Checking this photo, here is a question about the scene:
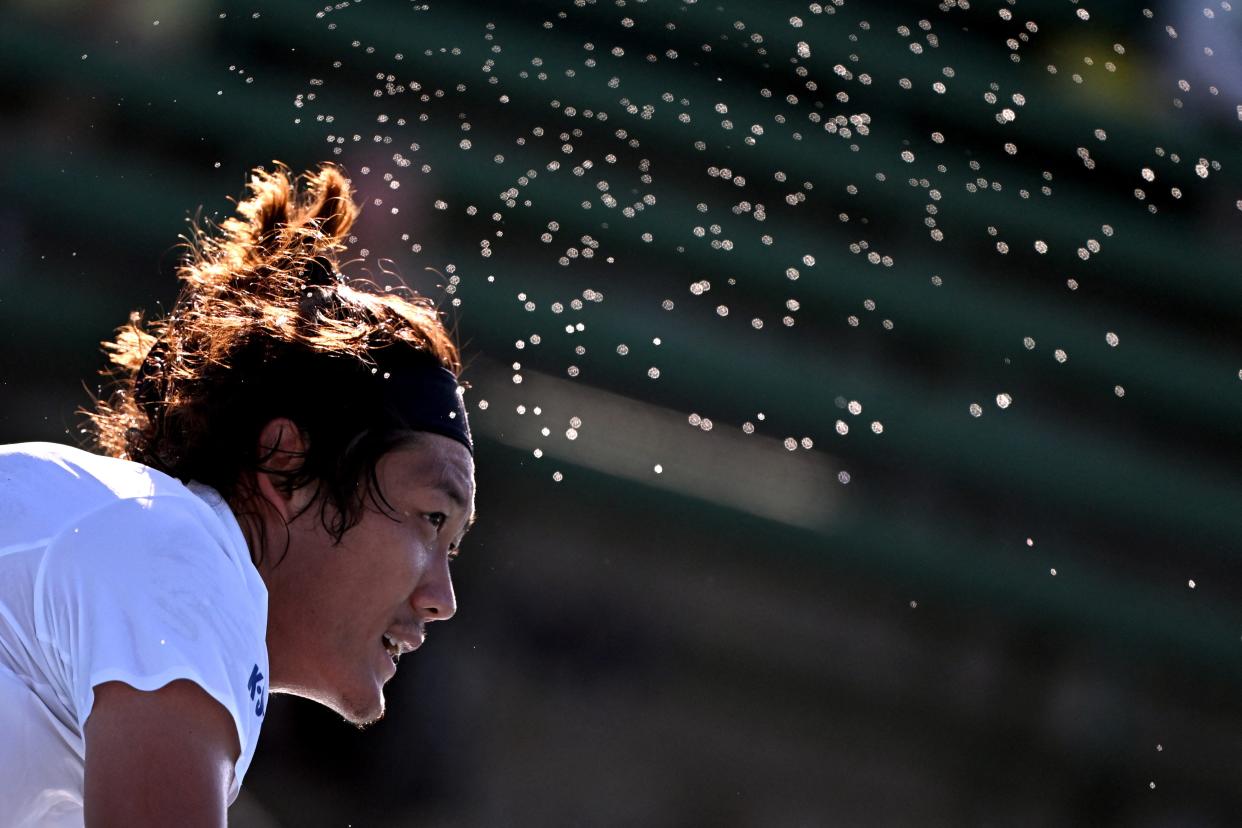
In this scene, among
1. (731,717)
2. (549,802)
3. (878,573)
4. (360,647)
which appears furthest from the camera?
(549,802)

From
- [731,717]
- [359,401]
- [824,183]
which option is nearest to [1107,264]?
[824,183]

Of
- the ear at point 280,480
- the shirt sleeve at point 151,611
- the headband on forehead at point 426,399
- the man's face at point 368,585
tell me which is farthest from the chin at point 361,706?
the shirt sleeve at point 151,611

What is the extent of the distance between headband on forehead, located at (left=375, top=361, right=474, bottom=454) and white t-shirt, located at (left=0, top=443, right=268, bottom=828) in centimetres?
49

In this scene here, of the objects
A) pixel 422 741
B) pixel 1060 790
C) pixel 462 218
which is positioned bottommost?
pixel 422 741

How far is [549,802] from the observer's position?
4984 mm

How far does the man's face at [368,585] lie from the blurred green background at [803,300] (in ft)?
4.78

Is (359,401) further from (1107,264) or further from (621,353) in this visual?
(1107,264)

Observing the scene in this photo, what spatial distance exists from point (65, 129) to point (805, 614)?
89.6 inches

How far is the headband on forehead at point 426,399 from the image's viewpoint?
5.97 feet

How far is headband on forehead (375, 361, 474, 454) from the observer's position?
1.82 meters

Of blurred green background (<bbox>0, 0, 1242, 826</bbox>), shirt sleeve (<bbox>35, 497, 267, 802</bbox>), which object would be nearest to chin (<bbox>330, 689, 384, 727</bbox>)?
shirt sleeve (<bbox>35, 497, 267, 802</bbox>)

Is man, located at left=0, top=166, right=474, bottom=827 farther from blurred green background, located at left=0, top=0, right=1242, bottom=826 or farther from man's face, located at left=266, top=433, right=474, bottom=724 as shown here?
blurred green background, located at left=0, top=0, right=1242, bottom=826

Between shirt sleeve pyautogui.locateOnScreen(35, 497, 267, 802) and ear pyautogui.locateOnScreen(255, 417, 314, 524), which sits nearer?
shirt sleeve pyautogui.locateOnScreen(35, 497, 267, 802)

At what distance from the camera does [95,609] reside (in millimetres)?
1135
